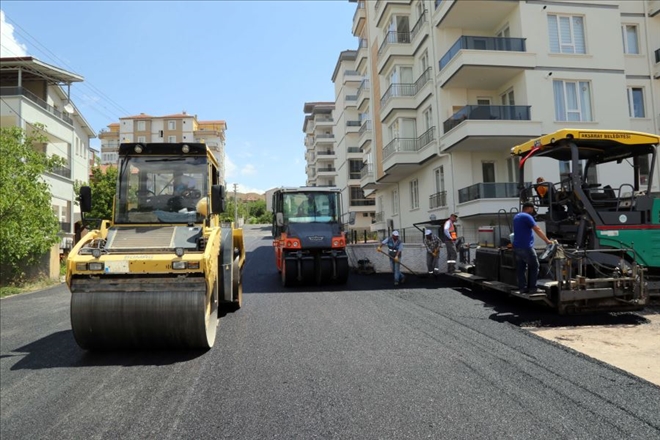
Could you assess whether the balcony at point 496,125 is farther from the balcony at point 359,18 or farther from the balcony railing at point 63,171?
the balcony railing at point 63,171

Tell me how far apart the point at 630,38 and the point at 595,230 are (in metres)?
19.5

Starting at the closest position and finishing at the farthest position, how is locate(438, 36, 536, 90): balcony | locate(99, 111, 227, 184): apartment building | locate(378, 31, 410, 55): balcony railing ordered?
locate(438, 36, 536, 90): balcony < locate(378, 31, 410, 55): balcony railing < locate(99, 111, 227, 184): apartment building

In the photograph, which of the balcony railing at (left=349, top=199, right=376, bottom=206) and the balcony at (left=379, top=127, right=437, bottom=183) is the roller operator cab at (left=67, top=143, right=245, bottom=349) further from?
the balcony railing at (left=349, top=199, right=376, bottom=206)

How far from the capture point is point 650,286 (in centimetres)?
804

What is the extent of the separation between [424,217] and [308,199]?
1260 cm

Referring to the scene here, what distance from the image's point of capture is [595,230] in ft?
26.2

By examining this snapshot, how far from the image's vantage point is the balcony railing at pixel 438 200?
70.5 feet

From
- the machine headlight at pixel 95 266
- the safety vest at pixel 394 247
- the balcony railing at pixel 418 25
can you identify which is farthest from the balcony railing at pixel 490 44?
the machine headlight at pixel 95 266

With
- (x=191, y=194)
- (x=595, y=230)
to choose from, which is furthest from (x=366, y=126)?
(x=191, y=194)

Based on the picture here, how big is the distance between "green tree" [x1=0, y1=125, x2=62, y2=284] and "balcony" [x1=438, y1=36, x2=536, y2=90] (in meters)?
16.5

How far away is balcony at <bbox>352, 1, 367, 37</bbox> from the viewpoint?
114 feet

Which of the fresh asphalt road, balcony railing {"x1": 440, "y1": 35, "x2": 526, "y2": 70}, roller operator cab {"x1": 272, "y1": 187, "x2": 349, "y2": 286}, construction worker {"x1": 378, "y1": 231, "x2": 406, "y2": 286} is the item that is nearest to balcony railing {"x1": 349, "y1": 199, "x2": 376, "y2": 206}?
balcony railing {"x1": 440, "y1": 35, "x2": 526, "y2": 70}

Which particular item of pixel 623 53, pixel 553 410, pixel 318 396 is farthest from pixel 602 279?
pixel 623 53

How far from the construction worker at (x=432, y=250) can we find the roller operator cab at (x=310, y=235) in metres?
2.82
